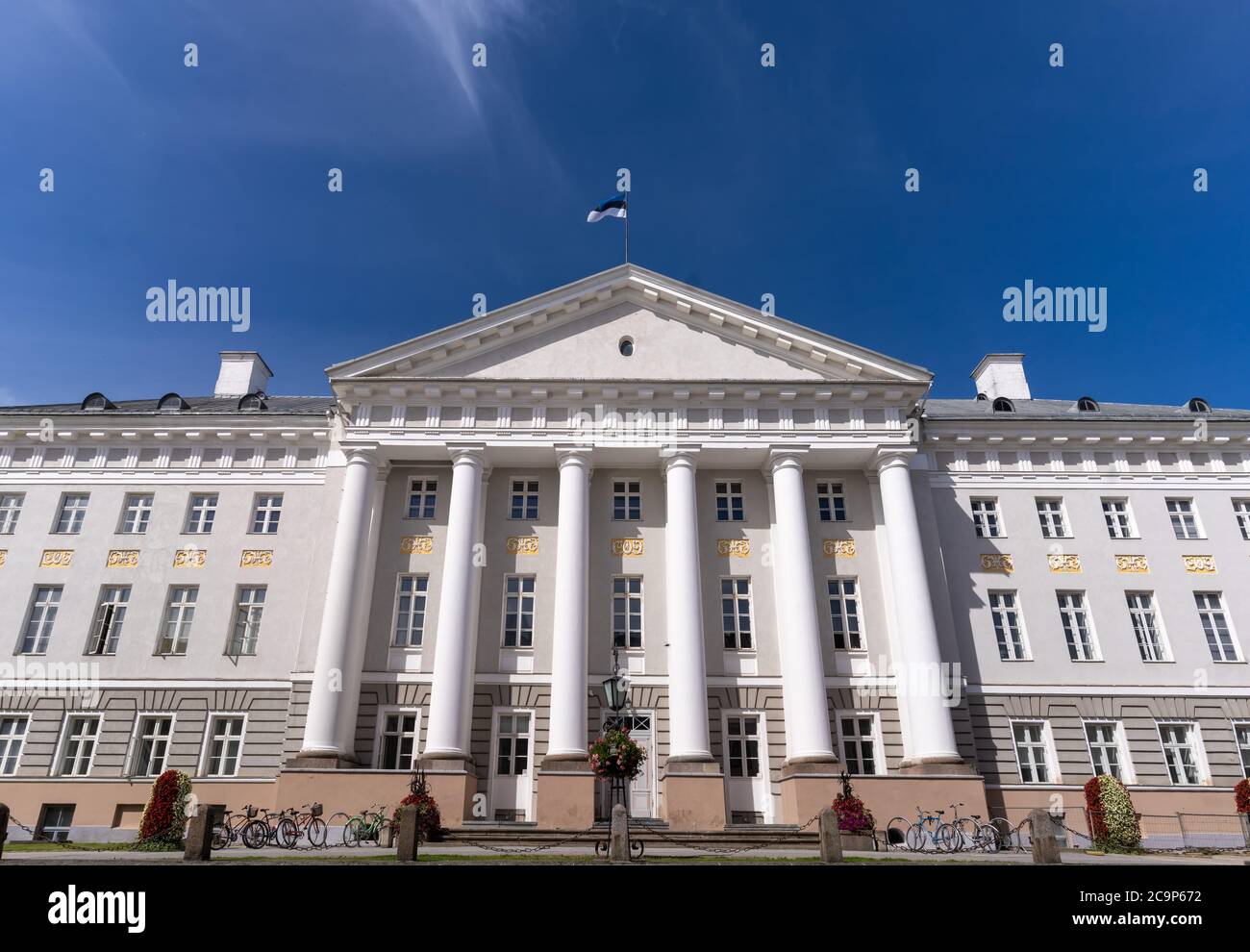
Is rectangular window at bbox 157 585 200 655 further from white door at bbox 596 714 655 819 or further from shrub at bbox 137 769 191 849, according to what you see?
white door at bbox 596 714 655 819

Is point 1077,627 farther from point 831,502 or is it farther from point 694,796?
point 694,796

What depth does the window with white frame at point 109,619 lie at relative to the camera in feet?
86.3

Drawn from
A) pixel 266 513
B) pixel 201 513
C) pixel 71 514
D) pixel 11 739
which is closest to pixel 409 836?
pixel 266 513

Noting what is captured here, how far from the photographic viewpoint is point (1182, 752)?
25.3 m

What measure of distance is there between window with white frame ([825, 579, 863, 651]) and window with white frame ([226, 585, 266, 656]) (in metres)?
19.0

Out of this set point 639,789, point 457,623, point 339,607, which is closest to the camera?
point 639,789

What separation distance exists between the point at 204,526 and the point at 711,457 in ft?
58.8

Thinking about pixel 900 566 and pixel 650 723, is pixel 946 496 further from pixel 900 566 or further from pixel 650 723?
pixel 650 723

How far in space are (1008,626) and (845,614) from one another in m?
5.49

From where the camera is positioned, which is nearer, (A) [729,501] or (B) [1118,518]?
(A) [729,501]

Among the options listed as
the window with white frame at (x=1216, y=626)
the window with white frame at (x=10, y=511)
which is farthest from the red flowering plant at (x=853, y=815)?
the window with white frame at (x=10, y=511)

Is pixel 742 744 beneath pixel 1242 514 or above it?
beneath

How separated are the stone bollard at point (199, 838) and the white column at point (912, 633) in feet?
60.9
